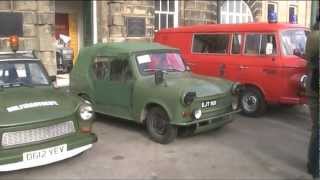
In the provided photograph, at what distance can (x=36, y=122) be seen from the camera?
629 centimetres

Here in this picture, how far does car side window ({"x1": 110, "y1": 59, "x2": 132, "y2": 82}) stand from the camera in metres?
8.77

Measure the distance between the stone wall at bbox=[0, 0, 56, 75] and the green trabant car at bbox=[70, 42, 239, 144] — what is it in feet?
11.2

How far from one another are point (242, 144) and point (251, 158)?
0.81m

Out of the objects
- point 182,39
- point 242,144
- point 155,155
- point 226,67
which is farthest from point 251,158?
point 182,39

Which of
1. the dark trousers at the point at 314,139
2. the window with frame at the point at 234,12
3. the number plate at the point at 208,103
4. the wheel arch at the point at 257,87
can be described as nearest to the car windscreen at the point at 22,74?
the number plate at the point at 208,103

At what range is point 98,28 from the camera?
14.5 m

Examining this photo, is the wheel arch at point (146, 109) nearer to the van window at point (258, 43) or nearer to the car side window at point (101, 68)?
the car side window at point (101, 68)

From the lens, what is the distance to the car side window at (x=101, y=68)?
30.2 ft

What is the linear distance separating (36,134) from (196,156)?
238 centimetres

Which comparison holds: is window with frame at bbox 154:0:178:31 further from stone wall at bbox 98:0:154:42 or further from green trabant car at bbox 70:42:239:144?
green trabant car at bbox 70:42:239:144

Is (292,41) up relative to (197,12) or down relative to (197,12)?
down

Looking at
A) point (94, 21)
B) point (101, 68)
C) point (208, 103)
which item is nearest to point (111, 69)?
point (101, 68)

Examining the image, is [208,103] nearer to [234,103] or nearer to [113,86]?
[234,103]

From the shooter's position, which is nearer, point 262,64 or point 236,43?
point 262,64
